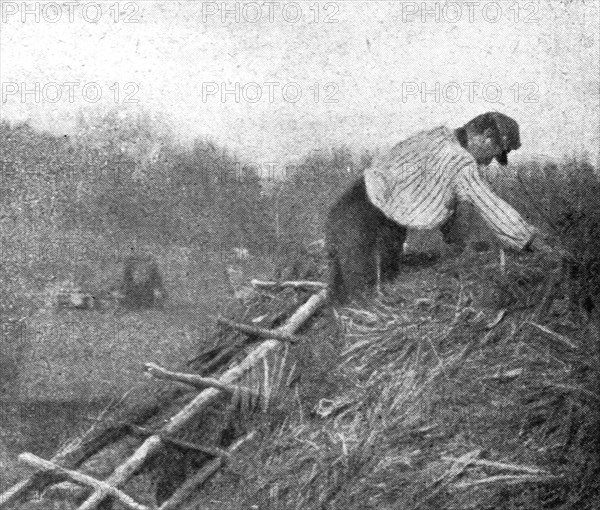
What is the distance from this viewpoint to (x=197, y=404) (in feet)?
13.1

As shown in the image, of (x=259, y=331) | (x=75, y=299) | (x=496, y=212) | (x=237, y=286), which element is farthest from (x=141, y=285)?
(x=496, y=212)

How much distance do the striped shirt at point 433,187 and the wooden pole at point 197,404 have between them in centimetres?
55

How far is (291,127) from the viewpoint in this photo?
4.32 m

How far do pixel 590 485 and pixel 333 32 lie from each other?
237 cm

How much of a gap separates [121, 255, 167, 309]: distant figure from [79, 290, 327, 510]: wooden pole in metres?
0.49

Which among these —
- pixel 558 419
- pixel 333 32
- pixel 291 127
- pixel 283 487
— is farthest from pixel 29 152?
pixel 558 419

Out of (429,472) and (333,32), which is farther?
(333,32)

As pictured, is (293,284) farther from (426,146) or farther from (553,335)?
(553,335)

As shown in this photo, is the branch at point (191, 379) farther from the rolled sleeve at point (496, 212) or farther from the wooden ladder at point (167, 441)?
the rolled sleeve at point (496, 212)

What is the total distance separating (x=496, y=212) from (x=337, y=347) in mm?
966

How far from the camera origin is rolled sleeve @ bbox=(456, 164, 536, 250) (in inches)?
169

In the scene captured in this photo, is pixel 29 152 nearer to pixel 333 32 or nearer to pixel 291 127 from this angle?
pixel 291 127

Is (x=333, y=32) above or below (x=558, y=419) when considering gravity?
above

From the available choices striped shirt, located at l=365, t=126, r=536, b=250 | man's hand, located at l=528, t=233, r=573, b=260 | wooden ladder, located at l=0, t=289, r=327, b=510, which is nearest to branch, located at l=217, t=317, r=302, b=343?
wooden ladder, located at l=0, t=289, r=327, b=510
